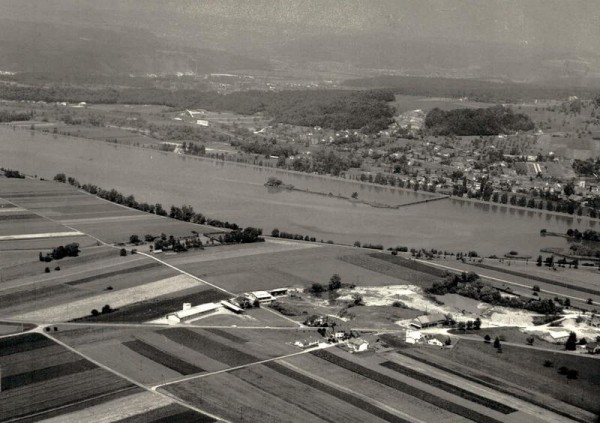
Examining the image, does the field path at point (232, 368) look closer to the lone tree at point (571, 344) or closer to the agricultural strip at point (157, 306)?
the agricultural strip at point (157, 306)

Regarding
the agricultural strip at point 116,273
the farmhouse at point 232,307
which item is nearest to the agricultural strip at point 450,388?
the farmhouse at point 232,307

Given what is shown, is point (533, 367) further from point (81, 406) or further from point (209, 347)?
point (81, 406)

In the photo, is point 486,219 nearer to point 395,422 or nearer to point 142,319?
point 142,319

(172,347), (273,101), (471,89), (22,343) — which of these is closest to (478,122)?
(273,101)

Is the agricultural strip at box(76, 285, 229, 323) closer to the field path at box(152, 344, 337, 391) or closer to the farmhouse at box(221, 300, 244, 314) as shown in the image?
the farmhouse at box(221, 300, 244, 314)

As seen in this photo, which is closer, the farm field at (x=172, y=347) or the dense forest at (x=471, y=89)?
the farm field at (x=172, y=347)

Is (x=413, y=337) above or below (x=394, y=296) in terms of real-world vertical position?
below

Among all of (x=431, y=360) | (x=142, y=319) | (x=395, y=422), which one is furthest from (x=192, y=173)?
(x=395, y=422)
